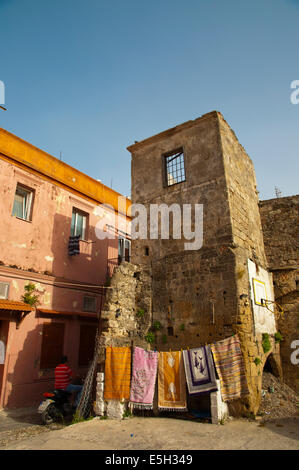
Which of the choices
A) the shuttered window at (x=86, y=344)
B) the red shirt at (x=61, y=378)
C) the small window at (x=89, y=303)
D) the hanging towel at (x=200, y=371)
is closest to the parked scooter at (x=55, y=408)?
the red shirt at (x=61, y=378)

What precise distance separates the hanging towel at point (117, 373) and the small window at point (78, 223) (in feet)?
20.5

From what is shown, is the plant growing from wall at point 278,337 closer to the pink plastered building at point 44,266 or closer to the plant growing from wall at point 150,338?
the plant growing from wall at point 150,338

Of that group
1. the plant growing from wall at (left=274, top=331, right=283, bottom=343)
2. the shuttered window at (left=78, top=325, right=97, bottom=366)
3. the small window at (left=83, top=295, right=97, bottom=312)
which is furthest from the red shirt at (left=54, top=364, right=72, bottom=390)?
the plant growing from wall at (left=274, top=331, right=283, bottom=343)

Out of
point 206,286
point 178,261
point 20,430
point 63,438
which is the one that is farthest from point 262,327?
point 20,430

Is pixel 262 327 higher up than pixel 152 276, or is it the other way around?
pixel 152 276

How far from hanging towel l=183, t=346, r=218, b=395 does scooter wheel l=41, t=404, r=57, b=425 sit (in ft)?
11.1

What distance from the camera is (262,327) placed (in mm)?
8812

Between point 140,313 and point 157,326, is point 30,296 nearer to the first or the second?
point 140,313

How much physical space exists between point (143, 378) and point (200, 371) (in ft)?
4.71

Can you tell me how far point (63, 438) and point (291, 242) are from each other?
887 cm

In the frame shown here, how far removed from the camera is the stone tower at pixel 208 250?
8105mm

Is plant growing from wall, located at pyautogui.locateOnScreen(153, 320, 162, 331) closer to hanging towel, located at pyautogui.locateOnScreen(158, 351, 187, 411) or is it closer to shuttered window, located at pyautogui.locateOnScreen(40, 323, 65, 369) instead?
hanging towel, located at pyautogui.locateOnScreen(158, 351, 187, 411)

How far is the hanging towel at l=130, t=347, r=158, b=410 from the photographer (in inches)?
296
